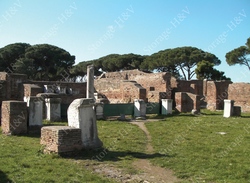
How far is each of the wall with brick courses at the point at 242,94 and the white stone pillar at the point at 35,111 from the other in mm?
19339

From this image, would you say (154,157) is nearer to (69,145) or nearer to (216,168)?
(216,168)

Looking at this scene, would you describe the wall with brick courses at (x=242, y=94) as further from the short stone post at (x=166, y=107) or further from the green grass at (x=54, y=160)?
the green grass at (x=54, y=160)

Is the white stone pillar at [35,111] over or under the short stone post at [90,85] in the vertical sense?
under

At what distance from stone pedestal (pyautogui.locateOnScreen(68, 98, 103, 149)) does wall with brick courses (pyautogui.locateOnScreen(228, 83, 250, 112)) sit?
65.6 ft

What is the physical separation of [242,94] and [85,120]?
20.5 metres

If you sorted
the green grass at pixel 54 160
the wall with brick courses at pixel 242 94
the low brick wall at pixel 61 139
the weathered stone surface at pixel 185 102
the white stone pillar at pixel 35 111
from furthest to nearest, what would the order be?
the wall with brick courses at pixel 242 94
the weathered stone surface at pixel 185 102
the white stone pillar at pixel 35 111
the low brick wall at pixel 61 139
the green grass at pixel 54 160

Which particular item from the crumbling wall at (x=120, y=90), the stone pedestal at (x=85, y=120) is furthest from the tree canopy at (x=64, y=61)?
the stone pedestal at (x=85, y=120)

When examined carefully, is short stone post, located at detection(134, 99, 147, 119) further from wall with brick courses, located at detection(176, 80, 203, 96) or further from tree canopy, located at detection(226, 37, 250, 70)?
tree canopy, located at detection(226, 37, 250, 70)

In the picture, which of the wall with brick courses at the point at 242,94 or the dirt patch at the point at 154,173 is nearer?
the dirt patch at the point at 154,173

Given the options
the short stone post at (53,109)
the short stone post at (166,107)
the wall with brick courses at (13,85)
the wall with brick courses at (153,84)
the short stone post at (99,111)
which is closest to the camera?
the short stone post at (53,109)

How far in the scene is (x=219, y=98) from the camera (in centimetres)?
2953

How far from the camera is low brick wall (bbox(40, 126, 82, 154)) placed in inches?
307

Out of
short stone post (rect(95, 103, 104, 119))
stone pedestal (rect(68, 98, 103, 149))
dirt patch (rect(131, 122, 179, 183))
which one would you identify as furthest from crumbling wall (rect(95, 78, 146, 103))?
dirt patch (rect(131, 122, 179, 183))

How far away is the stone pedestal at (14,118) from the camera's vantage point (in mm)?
11305
